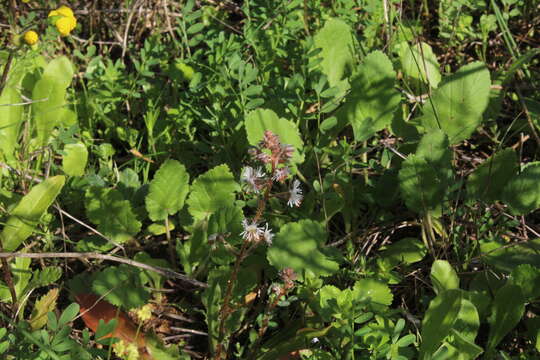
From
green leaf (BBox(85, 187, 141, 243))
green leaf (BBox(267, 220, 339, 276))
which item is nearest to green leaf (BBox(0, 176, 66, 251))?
green leaf (BBox(85, 187, 141, 243))

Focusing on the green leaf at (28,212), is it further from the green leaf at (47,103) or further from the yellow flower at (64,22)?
the yellow flower at (64,22)

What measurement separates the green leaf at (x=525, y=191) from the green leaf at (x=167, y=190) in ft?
3.67

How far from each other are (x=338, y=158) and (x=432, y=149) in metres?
0.34

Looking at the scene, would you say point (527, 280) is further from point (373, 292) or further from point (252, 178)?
point (252, 178)

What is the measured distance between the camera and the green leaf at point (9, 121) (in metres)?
2.49

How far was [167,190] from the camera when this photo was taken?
2250mm

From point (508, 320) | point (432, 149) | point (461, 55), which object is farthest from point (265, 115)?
point (461, 55)

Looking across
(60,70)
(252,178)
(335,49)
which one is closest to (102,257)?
(252,178)

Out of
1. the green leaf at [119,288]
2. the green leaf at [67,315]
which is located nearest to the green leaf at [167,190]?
the green leaf at [119,288]

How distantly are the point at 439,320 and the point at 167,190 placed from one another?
3.30 ft

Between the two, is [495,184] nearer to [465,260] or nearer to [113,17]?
[465,260]

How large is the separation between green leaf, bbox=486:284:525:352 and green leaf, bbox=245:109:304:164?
818mm

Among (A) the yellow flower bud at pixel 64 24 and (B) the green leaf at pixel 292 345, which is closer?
(B) the green leaf at pixel 292 345

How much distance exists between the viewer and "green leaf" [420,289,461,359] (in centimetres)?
179
